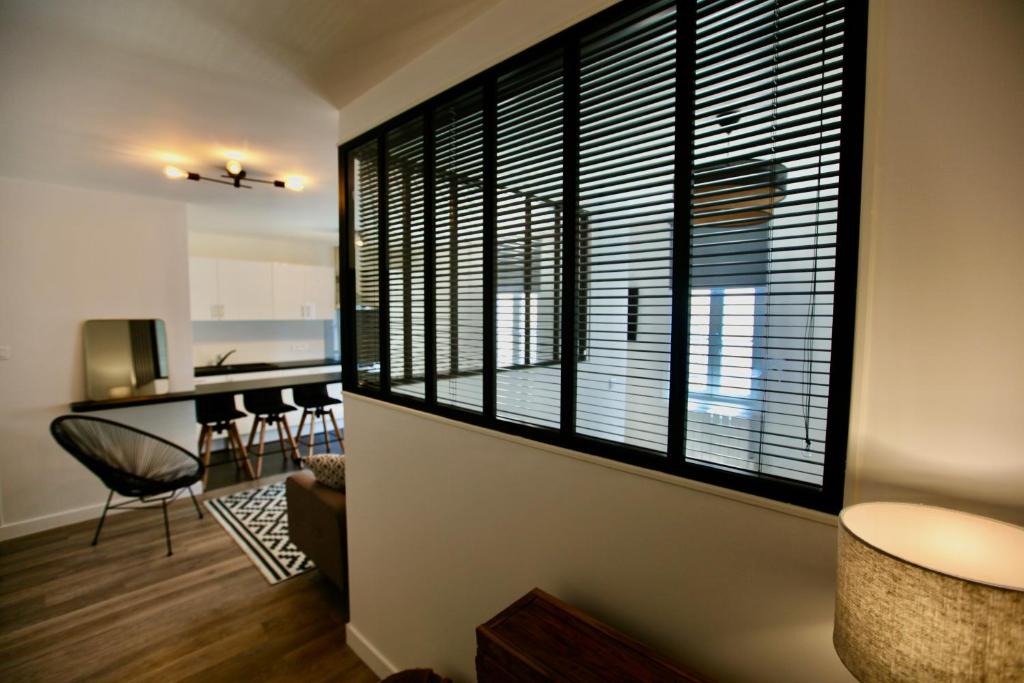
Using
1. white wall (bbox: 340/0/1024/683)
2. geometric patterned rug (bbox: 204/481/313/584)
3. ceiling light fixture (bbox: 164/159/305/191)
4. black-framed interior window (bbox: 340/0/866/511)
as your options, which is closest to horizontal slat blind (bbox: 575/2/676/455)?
black-framed interior window (bbox: 340/0/866/511)

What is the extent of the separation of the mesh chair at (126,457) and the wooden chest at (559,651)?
9.52 feet

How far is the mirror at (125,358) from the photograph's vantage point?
357 centimetres

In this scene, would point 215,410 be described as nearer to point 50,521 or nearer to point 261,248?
point 50,521

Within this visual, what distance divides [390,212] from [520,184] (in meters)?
0.78

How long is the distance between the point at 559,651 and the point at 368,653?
1611 mm

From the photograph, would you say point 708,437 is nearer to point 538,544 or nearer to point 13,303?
point 538,544

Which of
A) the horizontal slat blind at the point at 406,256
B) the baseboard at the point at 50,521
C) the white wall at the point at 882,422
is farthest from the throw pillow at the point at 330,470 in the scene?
the baseboard at the point at 50,521

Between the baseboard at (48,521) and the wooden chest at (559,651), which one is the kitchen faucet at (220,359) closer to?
the baseboard at (48,521)

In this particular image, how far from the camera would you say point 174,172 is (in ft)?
9.73

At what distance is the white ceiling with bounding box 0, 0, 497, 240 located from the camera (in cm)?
147

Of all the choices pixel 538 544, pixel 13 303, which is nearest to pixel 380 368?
pixel 538 544

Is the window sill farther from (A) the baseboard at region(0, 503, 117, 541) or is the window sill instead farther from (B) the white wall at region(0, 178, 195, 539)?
(A) the baseboard at region(0, 503, 117, 541)

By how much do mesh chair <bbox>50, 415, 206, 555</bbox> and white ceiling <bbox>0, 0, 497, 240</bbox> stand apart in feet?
5.84

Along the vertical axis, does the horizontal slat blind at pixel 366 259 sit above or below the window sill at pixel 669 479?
above
